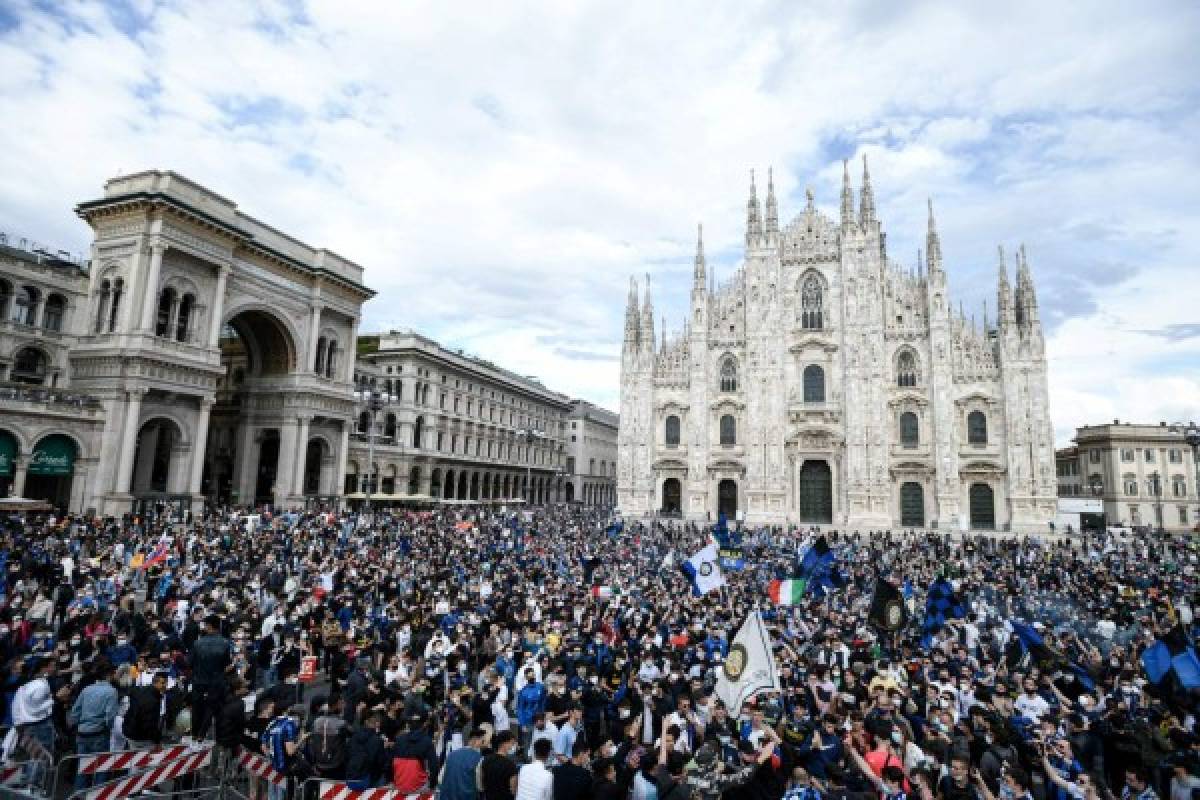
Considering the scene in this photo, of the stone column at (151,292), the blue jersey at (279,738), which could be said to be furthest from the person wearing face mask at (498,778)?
the stone column at (151,292)

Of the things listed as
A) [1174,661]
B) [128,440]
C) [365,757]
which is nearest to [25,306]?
[128,440]

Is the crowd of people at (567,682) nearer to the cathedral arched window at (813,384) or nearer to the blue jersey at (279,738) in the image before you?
the blue jersey at (279,738)

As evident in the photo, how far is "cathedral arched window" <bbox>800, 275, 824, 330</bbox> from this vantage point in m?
46.4

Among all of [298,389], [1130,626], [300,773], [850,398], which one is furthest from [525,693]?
[850,398]

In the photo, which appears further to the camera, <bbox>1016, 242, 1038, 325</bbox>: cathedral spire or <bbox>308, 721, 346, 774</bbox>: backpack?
<bbox>1016, 242, 1038, 325</bbox>: cathedral spire

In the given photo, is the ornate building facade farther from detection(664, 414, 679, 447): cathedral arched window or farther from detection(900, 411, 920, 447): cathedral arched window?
detection(900, 411, 920, 447): cathedral arched window

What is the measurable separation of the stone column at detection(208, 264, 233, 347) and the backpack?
105ft

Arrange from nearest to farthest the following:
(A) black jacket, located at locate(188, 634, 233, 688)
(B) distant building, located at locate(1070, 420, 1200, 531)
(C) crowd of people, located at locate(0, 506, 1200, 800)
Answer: (C) crowd of people, located at locate(0, 506, 1200, 800) < (A) black jacket, located at locate(188, 634, 233, 688) < (B) distant building, located at locate(1070, 420, 1200, 531)

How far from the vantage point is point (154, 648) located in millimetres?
10133

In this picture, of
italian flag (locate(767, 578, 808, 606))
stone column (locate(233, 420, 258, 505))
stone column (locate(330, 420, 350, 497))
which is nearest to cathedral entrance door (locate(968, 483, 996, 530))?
italian flag (locate(767, 578, 808, 606))

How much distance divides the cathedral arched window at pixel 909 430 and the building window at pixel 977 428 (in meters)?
3.07

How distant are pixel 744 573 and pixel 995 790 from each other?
16532 millimetres

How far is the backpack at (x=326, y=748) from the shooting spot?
22.9ft

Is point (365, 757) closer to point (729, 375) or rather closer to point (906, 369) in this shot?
point (729, 375)
